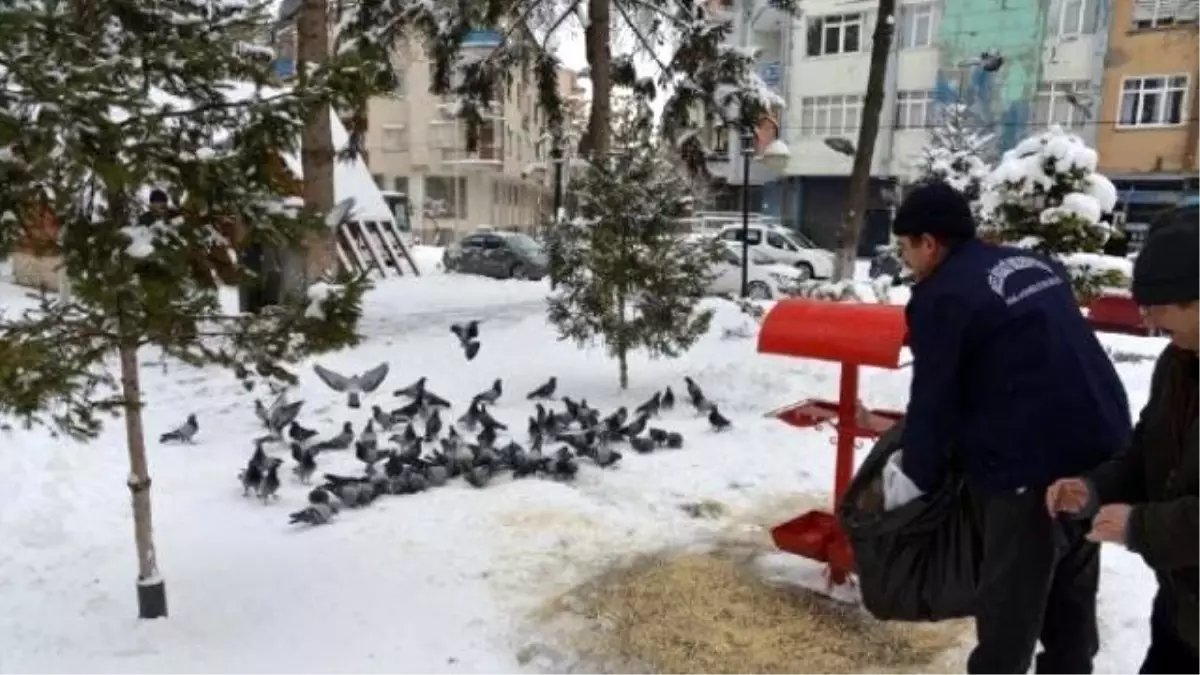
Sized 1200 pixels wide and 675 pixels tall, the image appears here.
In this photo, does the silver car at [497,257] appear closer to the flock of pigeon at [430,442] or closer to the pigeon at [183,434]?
the flock of pigeon at [430,442]

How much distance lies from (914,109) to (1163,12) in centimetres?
742

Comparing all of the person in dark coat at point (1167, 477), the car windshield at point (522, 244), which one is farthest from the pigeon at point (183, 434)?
the car windshield at point (522, 244)

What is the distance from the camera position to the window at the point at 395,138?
43.8 metres

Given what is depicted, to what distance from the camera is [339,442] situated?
618 centimetres

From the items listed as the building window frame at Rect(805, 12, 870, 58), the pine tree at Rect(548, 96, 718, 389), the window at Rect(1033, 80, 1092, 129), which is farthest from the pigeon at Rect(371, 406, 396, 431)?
the building window frame at Rect(805, 12, 870, 58)

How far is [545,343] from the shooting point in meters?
9.66

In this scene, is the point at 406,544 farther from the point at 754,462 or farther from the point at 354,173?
the point at 354,173

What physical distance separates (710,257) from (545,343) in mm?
2459

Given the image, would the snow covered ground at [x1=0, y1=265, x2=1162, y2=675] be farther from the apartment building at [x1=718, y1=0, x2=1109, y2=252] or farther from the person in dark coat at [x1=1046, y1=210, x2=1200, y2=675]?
the apartment building at [x1=718, y1=0, x2=1109, y2=252]

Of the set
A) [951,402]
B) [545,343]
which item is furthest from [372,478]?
[545,343]

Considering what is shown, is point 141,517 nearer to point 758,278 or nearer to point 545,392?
point 545,392

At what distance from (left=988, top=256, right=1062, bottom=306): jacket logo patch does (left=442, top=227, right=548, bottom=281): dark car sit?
18.8m

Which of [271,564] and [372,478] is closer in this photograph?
[271,564]

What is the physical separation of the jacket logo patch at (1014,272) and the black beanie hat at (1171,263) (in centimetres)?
49
